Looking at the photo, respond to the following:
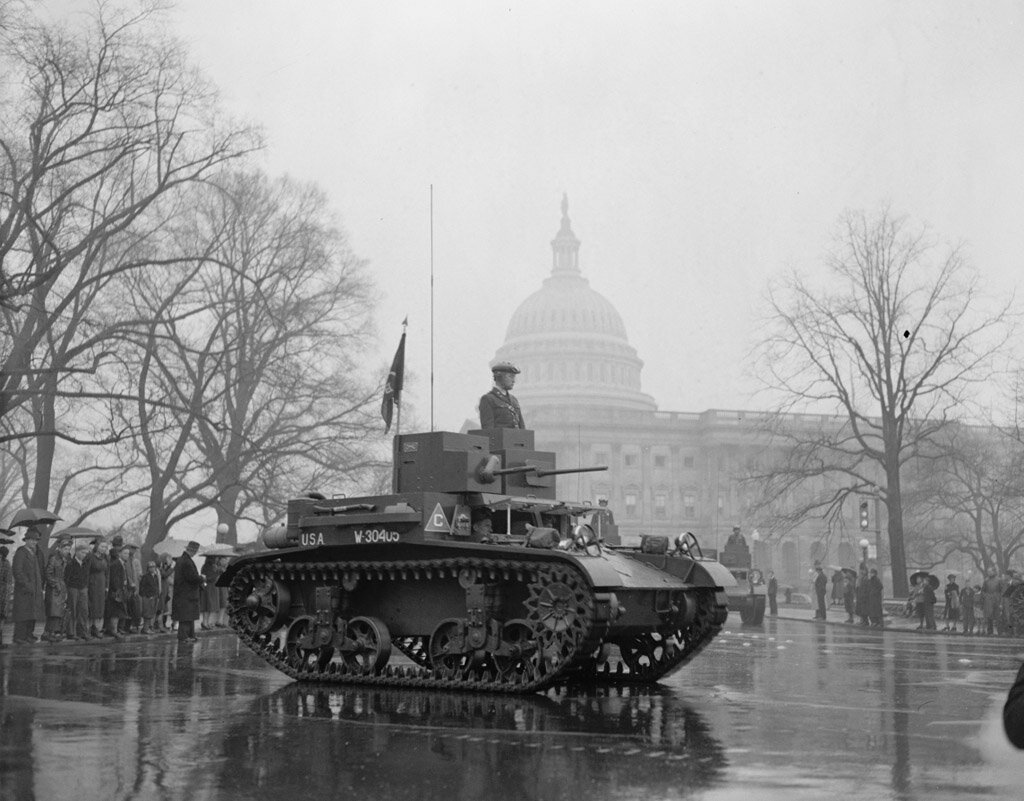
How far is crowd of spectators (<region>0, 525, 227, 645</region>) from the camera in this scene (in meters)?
21.0

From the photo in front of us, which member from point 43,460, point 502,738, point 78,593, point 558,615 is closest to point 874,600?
point 43,460

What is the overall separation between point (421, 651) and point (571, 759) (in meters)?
6.86

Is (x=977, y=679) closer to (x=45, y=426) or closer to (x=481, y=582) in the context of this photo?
(x=481, y=582)

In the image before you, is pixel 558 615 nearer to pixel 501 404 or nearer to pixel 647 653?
pixel 647 653

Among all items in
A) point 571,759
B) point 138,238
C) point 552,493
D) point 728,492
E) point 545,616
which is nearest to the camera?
point 571,759

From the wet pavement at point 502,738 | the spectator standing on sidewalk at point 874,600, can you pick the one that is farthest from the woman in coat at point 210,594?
the spectator standing on sidewalk at point 874,600

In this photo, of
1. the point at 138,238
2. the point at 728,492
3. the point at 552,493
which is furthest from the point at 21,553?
the point at 728,492

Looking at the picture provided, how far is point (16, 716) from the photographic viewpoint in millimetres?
11070

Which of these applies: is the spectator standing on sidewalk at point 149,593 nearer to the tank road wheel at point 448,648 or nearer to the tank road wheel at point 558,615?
the tank road wheel at point 448,648

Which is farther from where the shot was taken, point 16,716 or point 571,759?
point 16,716

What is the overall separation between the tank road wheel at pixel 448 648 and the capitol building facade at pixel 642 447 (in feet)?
296

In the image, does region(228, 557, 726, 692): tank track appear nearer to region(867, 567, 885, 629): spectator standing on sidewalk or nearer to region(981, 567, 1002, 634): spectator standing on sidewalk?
region(981, 567, 1002, 634): spectator standing on sidewalk

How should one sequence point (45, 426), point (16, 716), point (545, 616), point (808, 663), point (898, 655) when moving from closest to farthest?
point (16, 716) → point (545, 616) → point (808, 663) → point (898, 655) → point (45, 426)

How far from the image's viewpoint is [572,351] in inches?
5032
